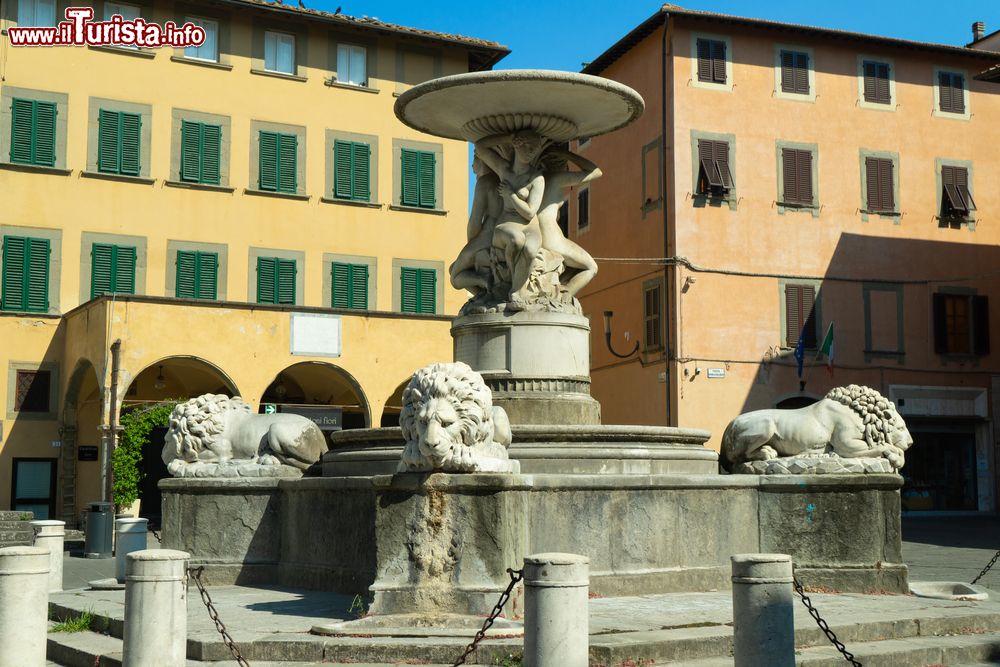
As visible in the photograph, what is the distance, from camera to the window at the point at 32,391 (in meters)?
27.7

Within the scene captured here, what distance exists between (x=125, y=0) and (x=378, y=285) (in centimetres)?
871

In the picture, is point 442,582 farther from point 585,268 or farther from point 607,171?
point 607,171

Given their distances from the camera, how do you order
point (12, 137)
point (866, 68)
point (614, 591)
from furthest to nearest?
point (866, 68) → point (12, 137) → point (614, 591)

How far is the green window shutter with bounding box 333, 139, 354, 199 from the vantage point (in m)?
30.5

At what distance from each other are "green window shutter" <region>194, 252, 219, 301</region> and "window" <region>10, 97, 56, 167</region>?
12.6 ft

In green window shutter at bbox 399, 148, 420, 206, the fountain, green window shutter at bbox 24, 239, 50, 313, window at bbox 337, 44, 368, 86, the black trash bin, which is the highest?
window at bbox 337, 44, 368, 86

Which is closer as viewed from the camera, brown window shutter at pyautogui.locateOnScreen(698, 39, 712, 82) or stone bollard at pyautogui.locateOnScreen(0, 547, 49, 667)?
stone bollard at pyautogui.locateOnScreen(0, 547, 49, 667)

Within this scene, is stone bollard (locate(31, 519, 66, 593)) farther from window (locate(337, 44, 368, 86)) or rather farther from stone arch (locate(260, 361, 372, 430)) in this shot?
window (locate(337, 44, 368, 86))

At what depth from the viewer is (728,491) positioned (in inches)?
392

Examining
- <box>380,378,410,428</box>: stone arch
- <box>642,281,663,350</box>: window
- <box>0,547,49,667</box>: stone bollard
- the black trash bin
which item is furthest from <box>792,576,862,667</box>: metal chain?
<box>642,281,663,350</box>: window

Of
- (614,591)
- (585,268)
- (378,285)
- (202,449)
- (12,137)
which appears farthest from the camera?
(378,285)

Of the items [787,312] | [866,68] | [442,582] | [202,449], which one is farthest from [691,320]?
[442,582]

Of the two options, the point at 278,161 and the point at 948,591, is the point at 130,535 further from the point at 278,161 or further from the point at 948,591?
the point at 278,161

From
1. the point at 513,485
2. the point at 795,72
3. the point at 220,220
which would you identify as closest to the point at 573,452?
the point at 513,485
